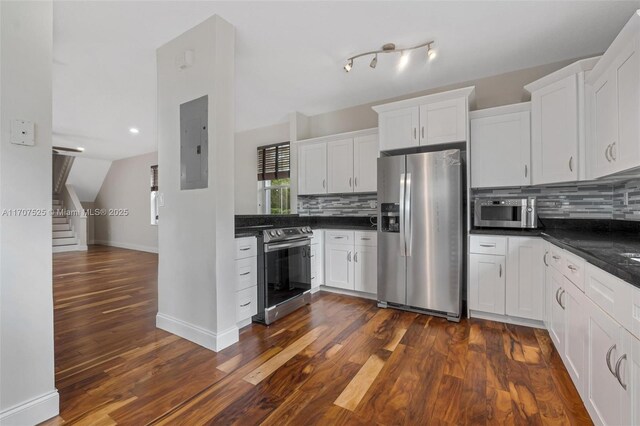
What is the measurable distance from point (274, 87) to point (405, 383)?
3.44 metres

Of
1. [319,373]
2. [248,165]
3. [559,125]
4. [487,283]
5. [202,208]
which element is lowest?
[319,373]

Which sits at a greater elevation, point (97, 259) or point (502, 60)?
point (502, 60)

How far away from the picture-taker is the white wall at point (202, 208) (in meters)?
2.26

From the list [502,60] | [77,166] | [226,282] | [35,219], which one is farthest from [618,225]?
[77,166]

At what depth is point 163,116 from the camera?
2.68 m

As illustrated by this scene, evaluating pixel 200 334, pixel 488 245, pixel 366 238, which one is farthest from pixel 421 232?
pixel 200 334

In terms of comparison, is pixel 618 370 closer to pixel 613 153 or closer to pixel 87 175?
pixel 613 153

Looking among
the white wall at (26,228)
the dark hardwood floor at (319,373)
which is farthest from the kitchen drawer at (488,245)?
the white wall at (26,228)

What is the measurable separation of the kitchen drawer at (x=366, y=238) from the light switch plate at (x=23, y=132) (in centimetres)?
292

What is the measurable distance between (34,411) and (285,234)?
2.06 metres

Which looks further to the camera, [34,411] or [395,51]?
[395,51]

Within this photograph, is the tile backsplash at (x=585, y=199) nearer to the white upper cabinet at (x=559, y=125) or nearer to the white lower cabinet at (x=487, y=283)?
the white upper cabinet at (x=559, y=125)

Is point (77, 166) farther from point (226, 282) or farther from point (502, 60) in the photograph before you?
point (502, 60)

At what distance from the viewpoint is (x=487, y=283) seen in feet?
9.14
